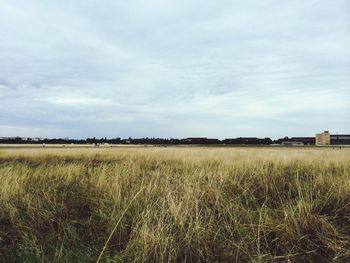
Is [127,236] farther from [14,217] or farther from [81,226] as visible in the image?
[14,217]

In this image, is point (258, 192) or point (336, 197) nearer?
point (336, 197)

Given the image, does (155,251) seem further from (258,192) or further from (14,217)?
(258,192)

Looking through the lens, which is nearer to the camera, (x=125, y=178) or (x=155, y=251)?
(x=155, y=251)

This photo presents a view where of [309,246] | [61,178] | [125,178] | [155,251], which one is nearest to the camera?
[155,251]

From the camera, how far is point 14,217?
480 centimetres

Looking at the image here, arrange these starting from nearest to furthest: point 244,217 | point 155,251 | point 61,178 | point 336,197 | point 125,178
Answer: point 155,251, point 244,217, point 336,197, point 125,178, point 61,178

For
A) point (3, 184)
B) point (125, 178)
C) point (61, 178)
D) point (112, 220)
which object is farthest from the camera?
point (61, 178)

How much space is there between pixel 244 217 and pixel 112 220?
167cm

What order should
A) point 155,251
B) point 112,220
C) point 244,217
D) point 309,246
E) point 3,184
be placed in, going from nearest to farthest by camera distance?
1. point 155,251
2. point 309,246
3. point 112,220
4. point 244,217
5. point 3,184

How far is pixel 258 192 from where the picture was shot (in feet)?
21.3

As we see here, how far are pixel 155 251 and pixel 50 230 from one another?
1754 millimetres

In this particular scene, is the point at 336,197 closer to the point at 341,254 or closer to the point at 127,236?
the point at 341,254

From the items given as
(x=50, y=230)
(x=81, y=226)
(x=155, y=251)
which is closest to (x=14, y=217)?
(x=50, y=230)

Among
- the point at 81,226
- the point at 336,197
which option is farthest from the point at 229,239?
the point at 336,197
